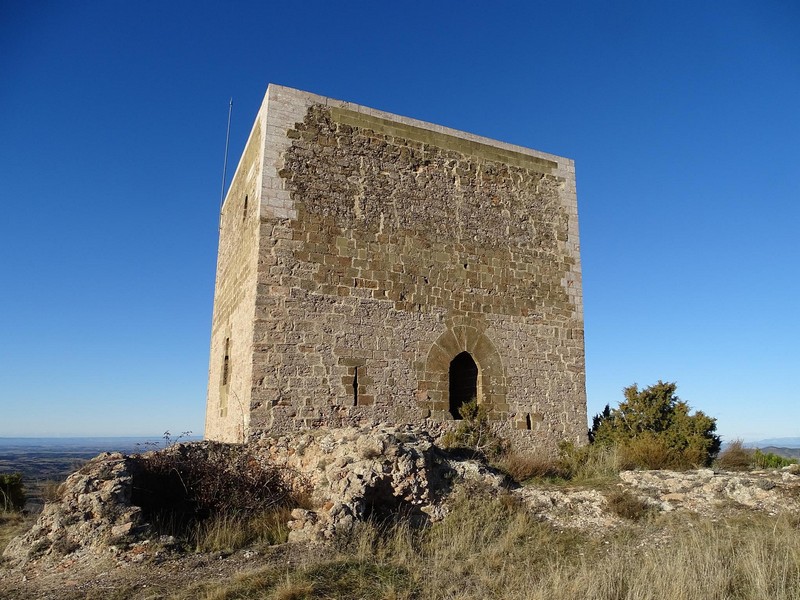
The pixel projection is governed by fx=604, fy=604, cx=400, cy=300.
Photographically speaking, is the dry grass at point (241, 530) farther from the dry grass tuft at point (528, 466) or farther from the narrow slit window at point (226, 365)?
the narrow slit window at point (226, 365)

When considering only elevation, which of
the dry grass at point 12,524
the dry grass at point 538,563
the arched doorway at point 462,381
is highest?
the arched doorway at point 462,381

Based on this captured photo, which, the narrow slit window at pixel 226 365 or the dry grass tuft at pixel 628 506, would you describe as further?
the narrow slit window at pixel 226 365

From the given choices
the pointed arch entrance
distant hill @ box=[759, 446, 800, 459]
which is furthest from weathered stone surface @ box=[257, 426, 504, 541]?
distant hill @ box=[759, 446, 800, 459]

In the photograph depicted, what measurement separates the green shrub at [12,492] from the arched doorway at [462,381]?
7.65 meters

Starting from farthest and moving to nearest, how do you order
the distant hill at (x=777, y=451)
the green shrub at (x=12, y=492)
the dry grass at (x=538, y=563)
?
the distant hill at (x=777, y=451), the green shrub at (x=12, y=492), the dry grass at (x=538, y=563)

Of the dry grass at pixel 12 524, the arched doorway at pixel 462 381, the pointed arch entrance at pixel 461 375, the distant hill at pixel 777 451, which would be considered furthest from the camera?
the distant hill at pixel 777 451

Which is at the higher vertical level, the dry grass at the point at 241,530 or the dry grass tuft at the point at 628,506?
the dry grass tuft at the point at 628,506

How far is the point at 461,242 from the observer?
1096cm

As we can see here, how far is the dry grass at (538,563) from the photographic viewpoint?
185 inches

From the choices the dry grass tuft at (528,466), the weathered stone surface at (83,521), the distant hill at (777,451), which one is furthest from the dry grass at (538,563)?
the distant hill at (777,451)

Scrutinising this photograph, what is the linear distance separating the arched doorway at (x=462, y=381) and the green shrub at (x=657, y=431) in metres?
2.67

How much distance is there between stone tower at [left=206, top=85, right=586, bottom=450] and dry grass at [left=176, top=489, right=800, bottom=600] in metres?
3.16

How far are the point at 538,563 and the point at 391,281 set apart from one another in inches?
216

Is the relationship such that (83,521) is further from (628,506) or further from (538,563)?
(628,506)
